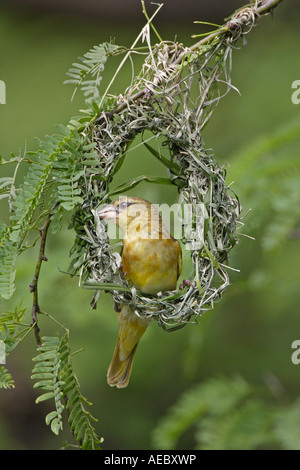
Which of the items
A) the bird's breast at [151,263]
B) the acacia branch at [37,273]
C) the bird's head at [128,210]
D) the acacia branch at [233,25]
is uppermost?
the acacia branch at [233,25]

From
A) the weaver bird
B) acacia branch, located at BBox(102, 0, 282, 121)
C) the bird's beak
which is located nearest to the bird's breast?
the weaver bird

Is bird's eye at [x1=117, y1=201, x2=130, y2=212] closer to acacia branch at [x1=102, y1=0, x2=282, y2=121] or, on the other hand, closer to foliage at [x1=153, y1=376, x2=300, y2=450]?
acacia branch at [x1=102, y1=0, x2=282, y2=121]

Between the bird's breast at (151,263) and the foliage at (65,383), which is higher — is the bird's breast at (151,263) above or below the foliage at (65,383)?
above

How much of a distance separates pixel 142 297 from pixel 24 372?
292 cm

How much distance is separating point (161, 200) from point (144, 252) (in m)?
0.75

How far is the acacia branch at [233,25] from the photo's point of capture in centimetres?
240

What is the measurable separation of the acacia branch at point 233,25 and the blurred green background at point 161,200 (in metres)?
0.70

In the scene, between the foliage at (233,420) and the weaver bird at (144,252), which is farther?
the weaver bird at (144,252)

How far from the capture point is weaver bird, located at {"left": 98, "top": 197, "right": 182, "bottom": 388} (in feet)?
9.38

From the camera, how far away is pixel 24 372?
5.33 metres

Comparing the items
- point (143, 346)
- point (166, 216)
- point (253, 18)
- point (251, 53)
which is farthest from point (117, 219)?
point (251, 53)
